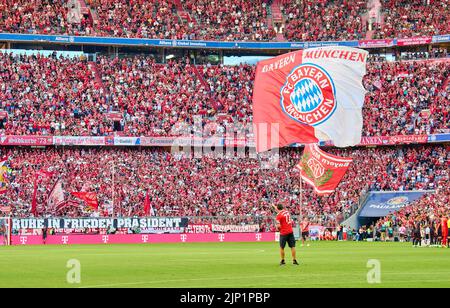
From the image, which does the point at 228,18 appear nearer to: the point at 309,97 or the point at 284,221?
the point at 309,97

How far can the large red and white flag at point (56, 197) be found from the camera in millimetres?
74250

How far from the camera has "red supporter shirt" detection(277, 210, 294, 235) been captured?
3231cm

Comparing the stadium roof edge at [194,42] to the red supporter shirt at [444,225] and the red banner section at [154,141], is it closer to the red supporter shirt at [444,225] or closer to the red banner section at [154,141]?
the red banner section at [154,141]

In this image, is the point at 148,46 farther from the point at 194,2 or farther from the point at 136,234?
the point at 136,234

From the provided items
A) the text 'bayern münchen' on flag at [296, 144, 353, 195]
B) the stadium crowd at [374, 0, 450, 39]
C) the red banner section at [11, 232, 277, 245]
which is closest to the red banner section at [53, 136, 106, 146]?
the red banner section at [11, 232, 277, 245]

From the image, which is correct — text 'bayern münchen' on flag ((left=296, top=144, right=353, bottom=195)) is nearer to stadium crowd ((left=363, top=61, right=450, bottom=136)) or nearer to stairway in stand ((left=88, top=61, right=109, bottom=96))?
stadium crowd ((left=363, top=61, right=450, bottom=136))

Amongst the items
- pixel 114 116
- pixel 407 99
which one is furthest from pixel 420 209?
pixel 114 116

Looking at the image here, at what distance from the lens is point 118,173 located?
273ft

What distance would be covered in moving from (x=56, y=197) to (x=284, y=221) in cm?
4473

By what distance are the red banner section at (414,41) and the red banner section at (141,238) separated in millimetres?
30572

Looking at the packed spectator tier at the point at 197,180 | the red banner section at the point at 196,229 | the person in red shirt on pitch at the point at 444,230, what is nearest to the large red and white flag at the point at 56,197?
the packed spectator tier at the point at 197,180

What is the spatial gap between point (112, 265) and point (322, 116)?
29.9ft

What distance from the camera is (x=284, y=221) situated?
32.5 meters

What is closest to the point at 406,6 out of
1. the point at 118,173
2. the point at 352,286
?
the point at 118,173
